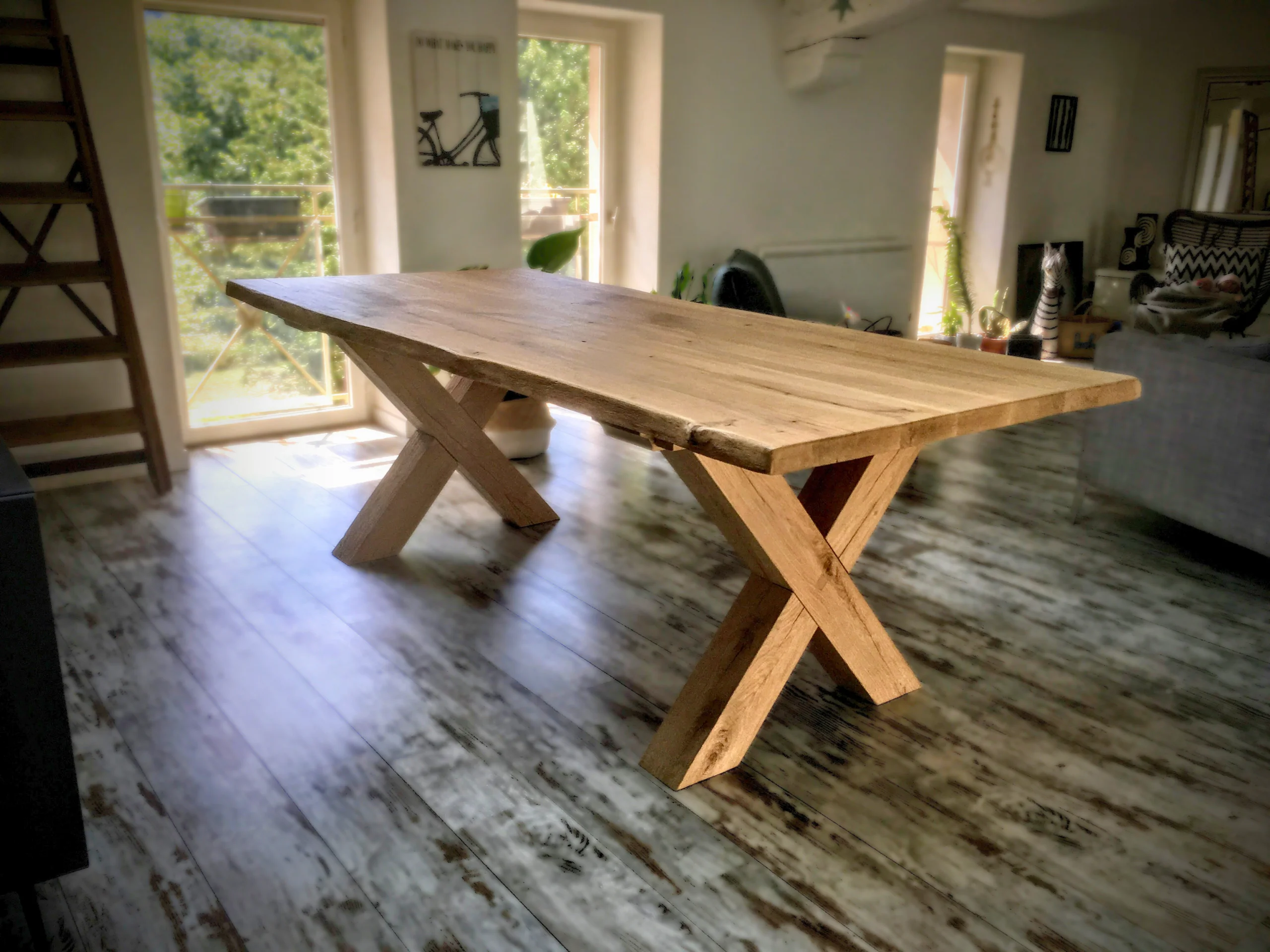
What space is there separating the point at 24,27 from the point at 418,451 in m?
1.83

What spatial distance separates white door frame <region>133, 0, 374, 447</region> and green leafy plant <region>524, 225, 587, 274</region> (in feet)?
2.60

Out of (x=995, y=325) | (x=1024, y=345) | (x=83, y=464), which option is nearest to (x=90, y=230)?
(x=83, y=464)

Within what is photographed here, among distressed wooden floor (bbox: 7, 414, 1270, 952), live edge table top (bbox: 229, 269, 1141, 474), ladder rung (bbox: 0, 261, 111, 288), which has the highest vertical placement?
live edge table top (bbox: 229, 269, 1141, 474)

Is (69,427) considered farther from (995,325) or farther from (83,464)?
(995,325)

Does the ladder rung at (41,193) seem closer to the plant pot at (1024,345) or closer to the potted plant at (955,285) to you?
the plant pot at (1024,345)

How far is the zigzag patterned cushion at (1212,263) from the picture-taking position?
614cm

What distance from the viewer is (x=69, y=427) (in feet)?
11.3

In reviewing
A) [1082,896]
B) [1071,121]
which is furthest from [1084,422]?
[1071,121]

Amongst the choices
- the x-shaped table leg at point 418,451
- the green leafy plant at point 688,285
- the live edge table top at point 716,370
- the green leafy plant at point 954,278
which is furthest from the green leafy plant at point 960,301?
the live edge table top at point 716,370

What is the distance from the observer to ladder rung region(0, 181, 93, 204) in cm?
323

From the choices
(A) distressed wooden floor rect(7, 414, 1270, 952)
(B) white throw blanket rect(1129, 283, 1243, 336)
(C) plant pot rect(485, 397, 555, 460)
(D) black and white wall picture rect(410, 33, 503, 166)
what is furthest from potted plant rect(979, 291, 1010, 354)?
(D) black and white wall picture rect(410, 33, 503, 166)

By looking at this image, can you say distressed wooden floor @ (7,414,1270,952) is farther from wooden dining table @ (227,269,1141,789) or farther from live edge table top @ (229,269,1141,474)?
live edge table top @ (229,269,1141,474)

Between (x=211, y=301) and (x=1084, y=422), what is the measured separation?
3272 millimetres

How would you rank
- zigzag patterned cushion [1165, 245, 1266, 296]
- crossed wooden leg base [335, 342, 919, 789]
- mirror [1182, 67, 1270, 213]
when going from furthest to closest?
mirror [1182, 67, 1270, 213]
zigzag patterned cushion [1165, 245, 1266, 296]
crossed wooden leg base [335, 342, 919, 789]
